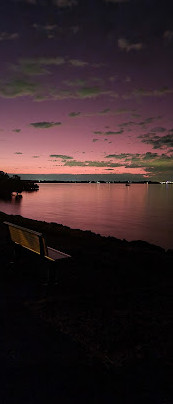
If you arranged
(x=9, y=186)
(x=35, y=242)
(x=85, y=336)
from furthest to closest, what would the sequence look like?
(x=9, y=186), (x=35, y=242), (x=85, y=336)

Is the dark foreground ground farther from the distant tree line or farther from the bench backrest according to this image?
the distant tree line

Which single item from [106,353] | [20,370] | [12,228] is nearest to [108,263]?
[12,228]

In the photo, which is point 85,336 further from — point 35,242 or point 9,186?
point 9,186

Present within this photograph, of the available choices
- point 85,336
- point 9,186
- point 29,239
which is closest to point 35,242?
point 29,239

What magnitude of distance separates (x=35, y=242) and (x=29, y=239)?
0.38 m

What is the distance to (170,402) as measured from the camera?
3.48 m

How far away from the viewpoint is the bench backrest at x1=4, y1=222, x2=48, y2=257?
6819 millimetres

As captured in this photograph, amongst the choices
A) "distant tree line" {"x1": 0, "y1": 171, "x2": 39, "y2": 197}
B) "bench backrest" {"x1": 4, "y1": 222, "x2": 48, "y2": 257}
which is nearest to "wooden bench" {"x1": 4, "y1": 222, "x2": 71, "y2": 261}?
"bench backrest" {"x1": 4, "y1": 222, "x2": 48, "y2": 257}

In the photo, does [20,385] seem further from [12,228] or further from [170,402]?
[12,228]

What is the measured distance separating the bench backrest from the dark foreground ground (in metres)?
0.55

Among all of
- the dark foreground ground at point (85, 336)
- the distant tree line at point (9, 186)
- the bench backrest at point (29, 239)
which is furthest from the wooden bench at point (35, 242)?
the distant tree line at point (9, 186)

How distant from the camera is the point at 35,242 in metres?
7.12

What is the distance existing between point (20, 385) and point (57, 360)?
0.66 m

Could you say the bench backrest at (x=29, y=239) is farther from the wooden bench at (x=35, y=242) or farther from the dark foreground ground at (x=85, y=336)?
the dark foreground ground at (x=85, y=336)
